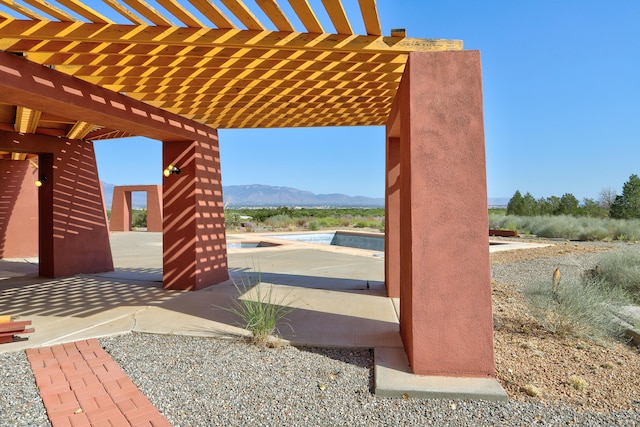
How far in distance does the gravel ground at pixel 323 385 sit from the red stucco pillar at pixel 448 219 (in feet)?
1.49

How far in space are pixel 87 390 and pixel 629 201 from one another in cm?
2429

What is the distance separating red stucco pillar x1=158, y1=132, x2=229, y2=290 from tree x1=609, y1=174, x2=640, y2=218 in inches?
817

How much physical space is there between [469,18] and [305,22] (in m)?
9.40

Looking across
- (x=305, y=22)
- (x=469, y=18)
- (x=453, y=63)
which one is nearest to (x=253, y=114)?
(x=305, y=22)

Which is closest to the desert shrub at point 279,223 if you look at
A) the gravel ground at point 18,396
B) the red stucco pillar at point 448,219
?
the gravel ground at point 18,396

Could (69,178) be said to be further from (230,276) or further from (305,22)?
(305,22)

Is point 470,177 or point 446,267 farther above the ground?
point 470,177

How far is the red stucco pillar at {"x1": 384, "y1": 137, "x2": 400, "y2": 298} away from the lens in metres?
6.34

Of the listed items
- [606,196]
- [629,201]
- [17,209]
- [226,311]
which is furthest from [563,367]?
[606,196]

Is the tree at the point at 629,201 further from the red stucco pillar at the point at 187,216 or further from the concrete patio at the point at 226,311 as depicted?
the red stucco pillar at the point at 187,216

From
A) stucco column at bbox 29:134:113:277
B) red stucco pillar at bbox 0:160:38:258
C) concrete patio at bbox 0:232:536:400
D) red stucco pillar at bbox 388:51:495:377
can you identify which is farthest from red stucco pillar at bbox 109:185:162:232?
red stucco pillar at bbox 388:51:495:377

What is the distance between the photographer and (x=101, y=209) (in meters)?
9.61

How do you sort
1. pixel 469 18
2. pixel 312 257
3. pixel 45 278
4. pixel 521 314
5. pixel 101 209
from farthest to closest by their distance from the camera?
pixel 312 257, pixel 469 18, pixel 101 209, pixel 45 278, pixel 521 314

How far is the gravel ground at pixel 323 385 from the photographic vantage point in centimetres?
291
